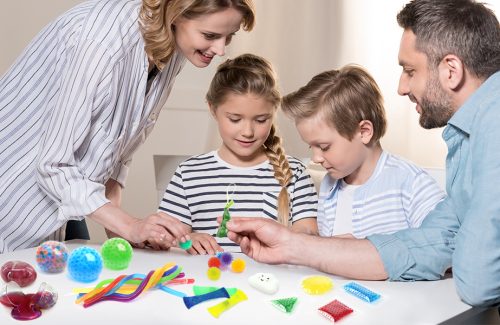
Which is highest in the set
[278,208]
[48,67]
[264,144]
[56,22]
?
[56,22]

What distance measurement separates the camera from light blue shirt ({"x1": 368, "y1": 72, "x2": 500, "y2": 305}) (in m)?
1.17

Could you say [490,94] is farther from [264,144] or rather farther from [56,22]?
[56,22]

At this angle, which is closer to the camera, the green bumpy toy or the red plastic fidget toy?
the red plastic fidget toy

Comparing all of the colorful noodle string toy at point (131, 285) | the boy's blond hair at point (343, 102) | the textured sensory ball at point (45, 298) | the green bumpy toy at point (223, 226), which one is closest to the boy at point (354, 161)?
the boy's blond hair at point (343, 102)

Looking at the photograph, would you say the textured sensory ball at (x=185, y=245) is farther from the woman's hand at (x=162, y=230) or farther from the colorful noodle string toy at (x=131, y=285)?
the colorful noodle string toy at (x=131, y=285)

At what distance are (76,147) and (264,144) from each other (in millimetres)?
637

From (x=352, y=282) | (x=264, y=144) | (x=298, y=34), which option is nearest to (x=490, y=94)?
(x=352, y=282)

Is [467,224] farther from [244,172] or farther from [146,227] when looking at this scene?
[244,172]

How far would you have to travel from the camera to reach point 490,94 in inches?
50.0

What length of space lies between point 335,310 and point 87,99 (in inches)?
27.6

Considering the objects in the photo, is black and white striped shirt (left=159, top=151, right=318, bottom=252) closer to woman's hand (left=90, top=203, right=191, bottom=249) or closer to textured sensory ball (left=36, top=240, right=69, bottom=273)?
woman's hand (left=90, top=203, right=191, bottom=249)

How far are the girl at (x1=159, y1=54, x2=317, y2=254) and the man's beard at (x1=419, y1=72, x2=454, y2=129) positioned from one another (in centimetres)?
56

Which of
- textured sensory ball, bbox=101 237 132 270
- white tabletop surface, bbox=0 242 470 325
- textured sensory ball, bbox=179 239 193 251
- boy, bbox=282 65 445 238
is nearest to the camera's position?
white tabletop surface, bbox=0 242 470 325

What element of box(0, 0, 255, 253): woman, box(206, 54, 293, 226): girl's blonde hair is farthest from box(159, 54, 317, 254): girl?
box(0, 0, 255, 253): woman
